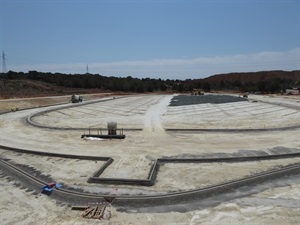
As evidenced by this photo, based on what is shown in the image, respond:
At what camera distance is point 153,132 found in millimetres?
20766

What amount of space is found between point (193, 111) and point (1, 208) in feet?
81.4

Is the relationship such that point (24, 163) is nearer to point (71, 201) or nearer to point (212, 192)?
point (71, 201)

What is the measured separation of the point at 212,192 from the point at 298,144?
888 cm

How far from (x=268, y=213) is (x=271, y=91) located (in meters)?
71.2

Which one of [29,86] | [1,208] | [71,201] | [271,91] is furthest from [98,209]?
[271,91]

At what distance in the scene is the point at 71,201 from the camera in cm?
993

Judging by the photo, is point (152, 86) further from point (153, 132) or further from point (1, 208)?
point (1, 208)

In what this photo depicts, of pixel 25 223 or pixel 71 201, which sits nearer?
pixel 25 223

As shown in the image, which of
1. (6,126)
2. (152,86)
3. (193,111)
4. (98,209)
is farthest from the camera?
(152,86)

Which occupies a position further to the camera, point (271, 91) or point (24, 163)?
point (271, 91)

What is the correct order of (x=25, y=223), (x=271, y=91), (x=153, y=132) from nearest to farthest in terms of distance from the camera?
(x=25, y=223)
(x=153, y=132)
(x=271, y=91)

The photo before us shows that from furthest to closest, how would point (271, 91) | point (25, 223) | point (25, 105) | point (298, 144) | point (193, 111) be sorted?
1. point (271, 91)
2. point (25, 105)
3. point (193, 111)
4. point (298, 144)
5. point (25, 223)

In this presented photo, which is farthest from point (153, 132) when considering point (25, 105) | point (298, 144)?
point (25, 105)

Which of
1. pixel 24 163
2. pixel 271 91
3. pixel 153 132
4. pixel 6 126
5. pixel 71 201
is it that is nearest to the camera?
pixel 71 201
